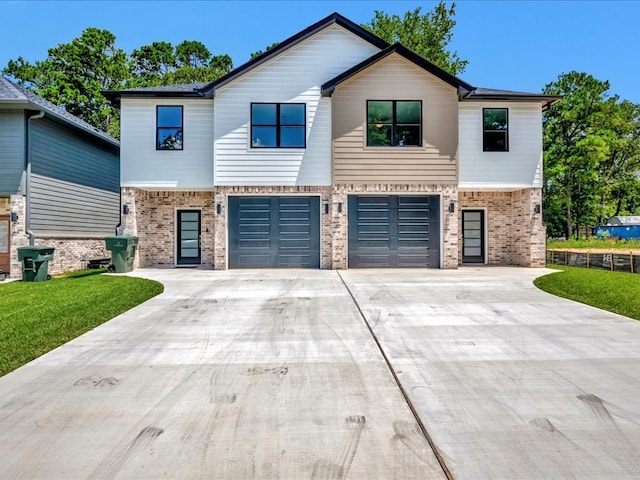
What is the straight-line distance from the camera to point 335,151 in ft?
43.8

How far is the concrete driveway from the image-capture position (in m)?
→ 2.56

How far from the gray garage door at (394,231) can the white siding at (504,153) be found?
1754 mm

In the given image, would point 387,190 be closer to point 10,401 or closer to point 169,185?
point 169,185

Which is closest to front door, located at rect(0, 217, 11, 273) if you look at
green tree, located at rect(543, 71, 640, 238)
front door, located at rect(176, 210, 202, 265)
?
front door, located at rect(176, 210, 202, 265)

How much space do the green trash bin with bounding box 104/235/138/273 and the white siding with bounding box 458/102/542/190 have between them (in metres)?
11.6

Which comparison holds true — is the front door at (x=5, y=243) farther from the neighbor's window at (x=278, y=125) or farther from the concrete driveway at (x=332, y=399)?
the concrete driveway at (x=332, y=399)

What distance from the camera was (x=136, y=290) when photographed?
902 cm

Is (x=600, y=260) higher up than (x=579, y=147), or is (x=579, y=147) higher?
(x=579, y=147)

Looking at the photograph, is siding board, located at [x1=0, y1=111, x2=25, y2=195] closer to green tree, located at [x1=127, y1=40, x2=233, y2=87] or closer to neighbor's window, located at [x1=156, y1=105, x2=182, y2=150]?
neighbor's window, located at [x1=156, y1=105, x2=182, y2=150]

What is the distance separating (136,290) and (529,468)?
855 cm

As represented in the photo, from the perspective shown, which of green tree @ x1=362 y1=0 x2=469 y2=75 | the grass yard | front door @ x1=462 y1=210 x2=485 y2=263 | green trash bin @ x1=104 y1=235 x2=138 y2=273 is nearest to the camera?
the grass yard

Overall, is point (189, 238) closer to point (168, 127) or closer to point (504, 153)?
point (168, 127)

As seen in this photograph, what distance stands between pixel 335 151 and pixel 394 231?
3.45 meters

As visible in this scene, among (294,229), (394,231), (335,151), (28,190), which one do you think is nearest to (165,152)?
(28,190)
